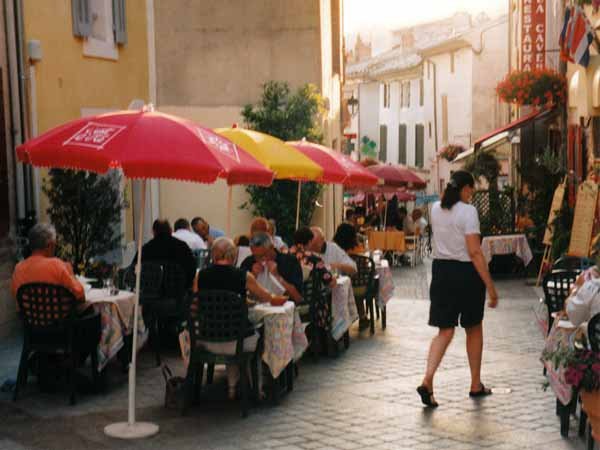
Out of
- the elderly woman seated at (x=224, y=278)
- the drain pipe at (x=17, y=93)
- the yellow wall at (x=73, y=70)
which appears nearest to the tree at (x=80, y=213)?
the drain pipe at (x=17, y=93)

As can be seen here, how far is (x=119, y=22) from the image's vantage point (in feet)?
54.0

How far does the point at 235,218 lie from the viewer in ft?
73.7

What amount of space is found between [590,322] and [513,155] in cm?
2689

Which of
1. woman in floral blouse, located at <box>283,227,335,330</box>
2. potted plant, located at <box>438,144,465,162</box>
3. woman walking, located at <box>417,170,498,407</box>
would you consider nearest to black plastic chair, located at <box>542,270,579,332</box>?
woman walking, located at <box>417,170,498,407</box>

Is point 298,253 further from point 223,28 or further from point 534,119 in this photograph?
point 534,119

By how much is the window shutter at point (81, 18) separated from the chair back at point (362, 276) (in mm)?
4994

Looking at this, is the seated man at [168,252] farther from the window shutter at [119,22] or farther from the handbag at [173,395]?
the window shutter at [119,22]

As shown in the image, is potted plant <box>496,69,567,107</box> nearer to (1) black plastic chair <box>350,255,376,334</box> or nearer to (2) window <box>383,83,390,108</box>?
(1) black plastic chair <box>350,255,376,334</box>

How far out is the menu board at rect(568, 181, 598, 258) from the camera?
52.4ft

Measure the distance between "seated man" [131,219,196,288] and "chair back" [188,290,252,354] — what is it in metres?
3.26

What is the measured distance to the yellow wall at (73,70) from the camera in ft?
46.6

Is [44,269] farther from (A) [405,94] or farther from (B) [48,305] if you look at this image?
(A) [405,94]

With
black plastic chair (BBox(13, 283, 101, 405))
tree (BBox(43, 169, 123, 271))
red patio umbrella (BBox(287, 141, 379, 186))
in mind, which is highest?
red patio umbrella (BBox(287, 141, 379, 186))

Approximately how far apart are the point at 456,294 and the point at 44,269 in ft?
11.5
